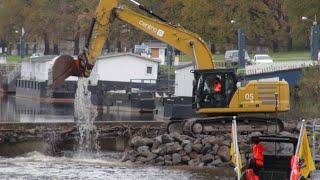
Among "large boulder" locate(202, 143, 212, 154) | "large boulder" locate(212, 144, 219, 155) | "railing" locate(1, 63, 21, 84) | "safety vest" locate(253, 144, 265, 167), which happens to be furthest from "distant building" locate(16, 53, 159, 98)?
"safety vest" locate(253, 144, 265, 167)

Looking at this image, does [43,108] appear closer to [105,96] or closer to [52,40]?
[105,96]

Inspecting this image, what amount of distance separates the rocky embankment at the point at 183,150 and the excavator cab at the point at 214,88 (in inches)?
64.2

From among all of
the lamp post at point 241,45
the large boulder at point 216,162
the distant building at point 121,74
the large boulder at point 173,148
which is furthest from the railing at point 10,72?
the large boulder at point 216,162

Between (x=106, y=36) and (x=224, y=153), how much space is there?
8.24m

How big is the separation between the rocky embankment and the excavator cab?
1630mm

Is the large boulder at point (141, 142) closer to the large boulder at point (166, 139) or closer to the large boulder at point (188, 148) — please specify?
the large boulder at point (166, 139)

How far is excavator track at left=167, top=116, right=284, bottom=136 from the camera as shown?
39344 mm

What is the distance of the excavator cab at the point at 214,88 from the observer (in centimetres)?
A: 3881

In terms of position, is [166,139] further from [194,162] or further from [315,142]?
[315,142]

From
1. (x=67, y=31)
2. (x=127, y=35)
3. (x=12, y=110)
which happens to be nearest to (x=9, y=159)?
(x=12, y=110)

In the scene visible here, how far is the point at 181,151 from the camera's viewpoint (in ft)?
122

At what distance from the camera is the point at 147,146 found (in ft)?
125

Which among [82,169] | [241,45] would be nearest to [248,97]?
[82,169]

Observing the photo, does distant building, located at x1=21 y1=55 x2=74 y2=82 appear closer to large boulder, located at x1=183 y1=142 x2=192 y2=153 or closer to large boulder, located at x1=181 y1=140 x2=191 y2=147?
large boulder, located at x1=181 y1=140 x2=191 y2=147
